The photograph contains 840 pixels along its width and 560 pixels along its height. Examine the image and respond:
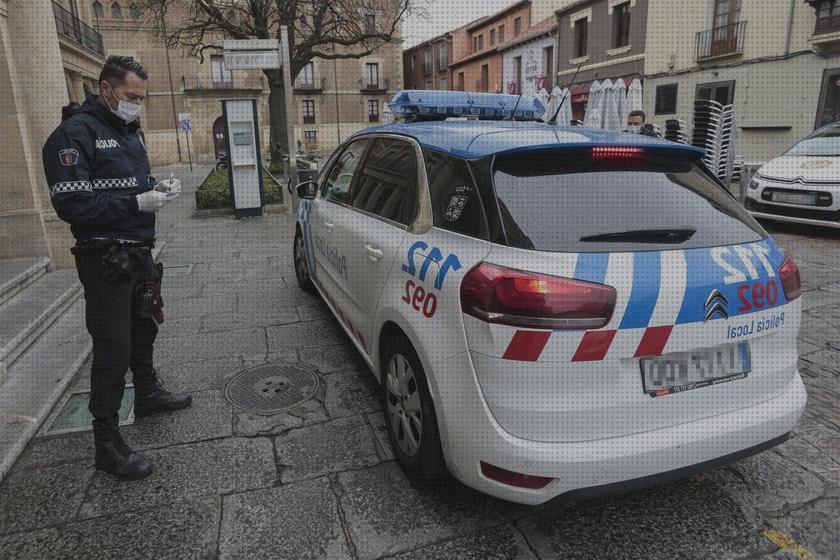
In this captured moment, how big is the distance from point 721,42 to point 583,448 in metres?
20.2

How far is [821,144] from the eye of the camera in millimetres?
8688

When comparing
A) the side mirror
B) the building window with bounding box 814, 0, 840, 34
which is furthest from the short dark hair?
the building window with bounding box 814, 0, 840, 34

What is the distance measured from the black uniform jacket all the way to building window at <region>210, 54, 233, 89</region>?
4181 centimetres

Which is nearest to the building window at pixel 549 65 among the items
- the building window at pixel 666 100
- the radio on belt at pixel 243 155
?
the building window at pixel 666 100

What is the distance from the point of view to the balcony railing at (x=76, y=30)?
19469 millimetres

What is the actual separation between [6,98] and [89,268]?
4.25 metres

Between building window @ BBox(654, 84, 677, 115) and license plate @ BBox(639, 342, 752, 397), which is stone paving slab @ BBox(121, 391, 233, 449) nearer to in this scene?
license plate @ BBox(639, 342, 752, 397)

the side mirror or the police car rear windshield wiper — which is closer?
the police car rear windshield wiper

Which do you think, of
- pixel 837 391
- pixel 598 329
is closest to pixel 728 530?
pixel 598 329

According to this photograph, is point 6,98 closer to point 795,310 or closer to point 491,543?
point 491,543

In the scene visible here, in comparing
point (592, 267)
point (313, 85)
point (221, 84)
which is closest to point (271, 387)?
point (592, 267)

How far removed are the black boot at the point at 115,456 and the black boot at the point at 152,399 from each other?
0.50 metres

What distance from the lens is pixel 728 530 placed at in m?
2.26

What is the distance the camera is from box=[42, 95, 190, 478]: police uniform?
238 centimetres
